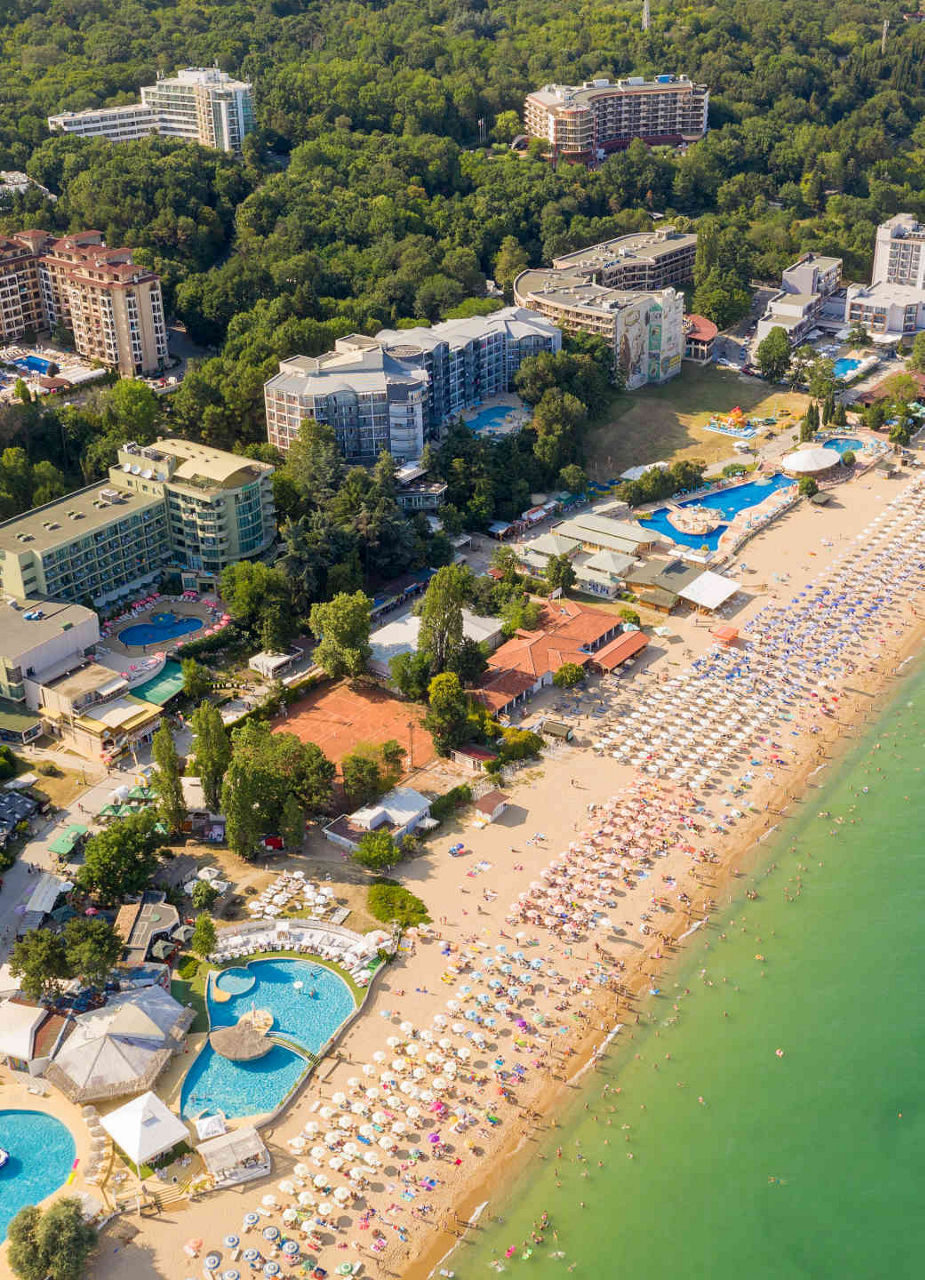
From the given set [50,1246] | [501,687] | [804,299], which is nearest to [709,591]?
[501,687]

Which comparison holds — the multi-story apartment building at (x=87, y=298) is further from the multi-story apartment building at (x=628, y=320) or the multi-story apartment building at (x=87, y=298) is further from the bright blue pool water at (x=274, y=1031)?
the bright blue pool water at (x=274, y=1031)

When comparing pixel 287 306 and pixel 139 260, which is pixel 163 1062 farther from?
pixel 139 260

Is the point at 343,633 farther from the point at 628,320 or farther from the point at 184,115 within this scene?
the point at 184,115

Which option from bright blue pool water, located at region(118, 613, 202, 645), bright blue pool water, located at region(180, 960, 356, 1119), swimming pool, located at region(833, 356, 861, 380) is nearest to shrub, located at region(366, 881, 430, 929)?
bright blue pool water, located at region(180, 960, 356, 1119)

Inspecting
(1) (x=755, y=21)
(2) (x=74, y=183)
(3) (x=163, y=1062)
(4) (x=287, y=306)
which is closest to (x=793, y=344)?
(4) (x=287, y=306)

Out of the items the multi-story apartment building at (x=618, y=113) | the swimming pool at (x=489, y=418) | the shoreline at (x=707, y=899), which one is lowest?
the shoreline at (x=707, y=899)

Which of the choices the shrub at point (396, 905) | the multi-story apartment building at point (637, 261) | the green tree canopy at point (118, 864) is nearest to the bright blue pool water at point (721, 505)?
the multi-story apartment building at point (637, 261)
